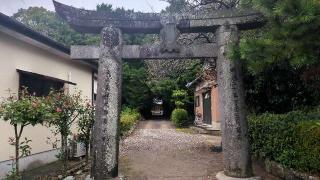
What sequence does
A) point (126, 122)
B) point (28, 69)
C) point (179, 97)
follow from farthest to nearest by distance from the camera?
point (179, 97) → point (126, 122) → point (28, 69)

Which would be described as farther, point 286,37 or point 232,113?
point 232,113

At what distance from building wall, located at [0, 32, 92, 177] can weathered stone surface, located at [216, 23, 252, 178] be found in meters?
5.80

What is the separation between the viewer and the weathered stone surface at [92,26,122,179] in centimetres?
845

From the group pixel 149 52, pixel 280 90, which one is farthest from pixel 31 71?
pixel 280 90

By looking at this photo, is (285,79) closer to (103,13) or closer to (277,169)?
(277,169)

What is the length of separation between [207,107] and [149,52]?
1977 centimetres

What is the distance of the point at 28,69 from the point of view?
1052 centimetres

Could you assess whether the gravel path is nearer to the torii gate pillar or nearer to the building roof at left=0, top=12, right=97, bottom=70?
the torii gate pillar

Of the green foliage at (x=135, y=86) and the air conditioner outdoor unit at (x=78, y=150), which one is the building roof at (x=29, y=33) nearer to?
the air conditioner outdoor unit at (x=78, y=150)

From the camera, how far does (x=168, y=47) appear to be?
8805 mm

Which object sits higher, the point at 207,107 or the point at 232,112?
the point at 207,107

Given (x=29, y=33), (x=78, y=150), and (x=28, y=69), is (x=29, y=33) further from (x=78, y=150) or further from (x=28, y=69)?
(x=78, y=150)

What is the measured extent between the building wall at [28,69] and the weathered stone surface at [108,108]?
2.56 metres

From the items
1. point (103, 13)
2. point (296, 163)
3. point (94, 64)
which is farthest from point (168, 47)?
point (94, 64)
